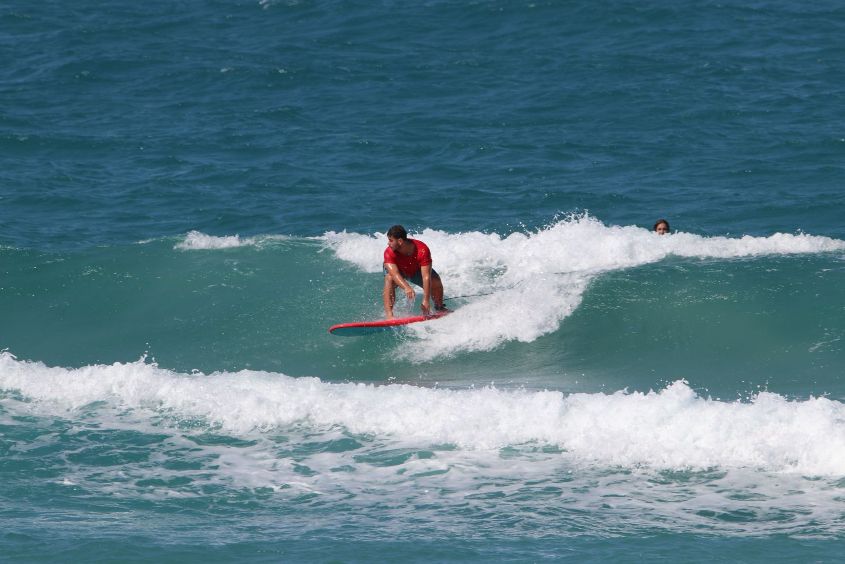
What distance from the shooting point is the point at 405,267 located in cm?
1653

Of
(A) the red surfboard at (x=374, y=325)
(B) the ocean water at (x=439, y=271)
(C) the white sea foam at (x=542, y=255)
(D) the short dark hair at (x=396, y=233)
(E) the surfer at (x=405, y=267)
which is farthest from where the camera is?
(C) the white sea foam at (x=542, y=255)

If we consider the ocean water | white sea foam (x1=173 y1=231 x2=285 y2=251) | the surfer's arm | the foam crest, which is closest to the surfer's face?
the surfer's arm

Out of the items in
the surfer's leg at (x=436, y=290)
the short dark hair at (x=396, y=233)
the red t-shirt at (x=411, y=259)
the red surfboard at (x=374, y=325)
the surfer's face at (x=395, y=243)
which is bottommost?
the red surfboard at (x=374, y=325)

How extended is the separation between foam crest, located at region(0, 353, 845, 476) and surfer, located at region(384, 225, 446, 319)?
1.84 meters

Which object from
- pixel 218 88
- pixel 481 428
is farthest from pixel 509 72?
pixel 481 428

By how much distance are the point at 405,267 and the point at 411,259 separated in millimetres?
154

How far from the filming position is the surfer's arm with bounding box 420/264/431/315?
16.3 m

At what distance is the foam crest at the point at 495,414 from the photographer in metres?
12.5

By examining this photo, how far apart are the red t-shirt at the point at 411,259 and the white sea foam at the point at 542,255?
114 cm

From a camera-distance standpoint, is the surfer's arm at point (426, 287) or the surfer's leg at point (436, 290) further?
the surfer's leg at point (436, 290)

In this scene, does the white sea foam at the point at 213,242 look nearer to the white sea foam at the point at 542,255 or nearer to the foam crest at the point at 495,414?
the white sea foam at the point at 542,255

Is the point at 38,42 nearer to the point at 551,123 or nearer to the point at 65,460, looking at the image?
the point at 551,123

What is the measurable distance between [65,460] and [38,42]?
22.5 metres

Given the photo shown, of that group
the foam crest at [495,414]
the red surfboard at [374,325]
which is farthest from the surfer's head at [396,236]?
the foam crest at [495,414]
